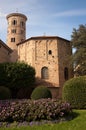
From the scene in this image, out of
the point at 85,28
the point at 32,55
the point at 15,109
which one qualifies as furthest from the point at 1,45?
the point at 15,109

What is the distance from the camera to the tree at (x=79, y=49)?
38147 millimetres

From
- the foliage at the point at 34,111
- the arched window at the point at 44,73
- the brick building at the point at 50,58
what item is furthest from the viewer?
the arched window at the point at 44,73

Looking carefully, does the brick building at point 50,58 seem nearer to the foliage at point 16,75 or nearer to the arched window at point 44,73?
the arched window at point 44,73

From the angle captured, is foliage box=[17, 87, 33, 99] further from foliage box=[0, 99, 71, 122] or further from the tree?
foliage box=[0, 99, 71, 122]

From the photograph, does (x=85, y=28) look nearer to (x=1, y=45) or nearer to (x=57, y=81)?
(x=57, y=81)

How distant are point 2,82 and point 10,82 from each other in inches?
47.9

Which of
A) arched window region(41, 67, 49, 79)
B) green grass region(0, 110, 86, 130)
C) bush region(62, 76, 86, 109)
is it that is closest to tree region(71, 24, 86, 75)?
arched window region(41, 67, 49, 79)

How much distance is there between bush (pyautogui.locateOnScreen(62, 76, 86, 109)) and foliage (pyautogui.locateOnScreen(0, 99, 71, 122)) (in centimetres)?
410

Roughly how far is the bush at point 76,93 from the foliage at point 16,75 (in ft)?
66.8

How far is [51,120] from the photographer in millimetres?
13328

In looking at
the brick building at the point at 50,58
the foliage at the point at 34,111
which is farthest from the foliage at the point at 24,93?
the foliage at the point at 34,111

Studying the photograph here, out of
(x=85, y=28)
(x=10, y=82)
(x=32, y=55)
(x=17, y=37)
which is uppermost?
(x=17, y=37)

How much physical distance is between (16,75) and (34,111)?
25.0 meters

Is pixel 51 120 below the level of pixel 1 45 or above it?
below
